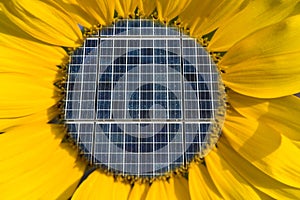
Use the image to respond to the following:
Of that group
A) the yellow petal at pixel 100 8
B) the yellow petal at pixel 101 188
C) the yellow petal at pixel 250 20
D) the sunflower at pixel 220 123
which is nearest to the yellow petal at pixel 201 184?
the sunflower at pixel 220 123

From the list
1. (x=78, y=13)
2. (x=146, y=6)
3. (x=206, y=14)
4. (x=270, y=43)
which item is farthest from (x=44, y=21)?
(x=270, y=43)

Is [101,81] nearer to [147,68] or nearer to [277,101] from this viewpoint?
[147,68]

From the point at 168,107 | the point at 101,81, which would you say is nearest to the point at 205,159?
the point at 168,107

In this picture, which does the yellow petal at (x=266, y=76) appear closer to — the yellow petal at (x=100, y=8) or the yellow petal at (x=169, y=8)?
the yellow petal at (x=169, y=8)

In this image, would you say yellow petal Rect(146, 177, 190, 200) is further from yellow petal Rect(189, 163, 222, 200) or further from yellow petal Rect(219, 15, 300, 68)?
yellow petal Rect(219, 15, 300, 68)

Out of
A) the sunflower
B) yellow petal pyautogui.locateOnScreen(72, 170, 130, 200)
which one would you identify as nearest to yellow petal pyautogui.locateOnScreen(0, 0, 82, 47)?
the sunflower
